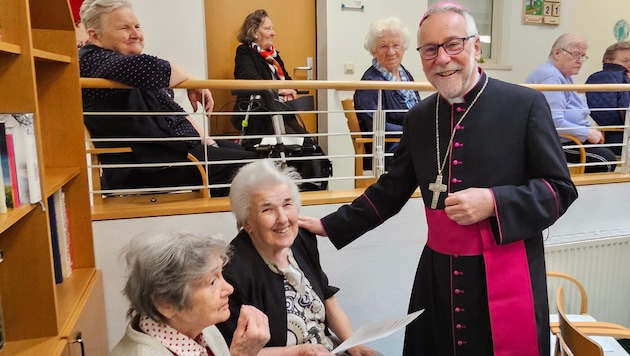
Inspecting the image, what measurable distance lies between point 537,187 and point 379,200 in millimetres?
513

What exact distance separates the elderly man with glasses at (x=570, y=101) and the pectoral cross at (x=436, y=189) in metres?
2.04

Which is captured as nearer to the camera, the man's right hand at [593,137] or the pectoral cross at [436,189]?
the pectoral cross at [436,189]

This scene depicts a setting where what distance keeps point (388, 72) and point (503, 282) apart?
1837 mm

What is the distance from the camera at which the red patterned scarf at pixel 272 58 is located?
3.71 m

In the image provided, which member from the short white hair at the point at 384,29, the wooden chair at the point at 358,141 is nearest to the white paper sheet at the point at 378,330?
the wooden chair at the point at 358,141

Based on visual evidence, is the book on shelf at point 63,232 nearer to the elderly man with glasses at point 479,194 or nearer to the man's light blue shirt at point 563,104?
the elderly man with glasses at point 479,194

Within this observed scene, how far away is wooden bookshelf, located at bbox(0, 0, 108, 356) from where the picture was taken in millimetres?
1185

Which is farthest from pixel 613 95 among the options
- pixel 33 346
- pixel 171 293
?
pixel 33 346

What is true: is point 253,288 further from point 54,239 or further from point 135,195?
point 135,195

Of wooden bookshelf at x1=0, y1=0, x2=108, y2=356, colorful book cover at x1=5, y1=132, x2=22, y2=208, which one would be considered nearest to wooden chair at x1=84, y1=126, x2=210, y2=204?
wooden bookshelf at x1=0, y1=0, x2=108, y2=356

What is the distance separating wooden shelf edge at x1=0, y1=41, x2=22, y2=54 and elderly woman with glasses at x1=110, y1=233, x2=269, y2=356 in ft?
1.66

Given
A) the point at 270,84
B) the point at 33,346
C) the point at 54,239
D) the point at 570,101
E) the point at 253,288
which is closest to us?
the point at 33,346

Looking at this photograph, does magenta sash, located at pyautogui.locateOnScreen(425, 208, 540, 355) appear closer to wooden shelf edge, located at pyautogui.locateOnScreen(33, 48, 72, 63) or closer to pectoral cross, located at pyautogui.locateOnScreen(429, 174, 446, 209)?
pectoral cross, located at pyautogui.locateOnScreen(429, 174, 446, 209)

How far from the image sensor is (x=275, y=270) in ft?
5.10
